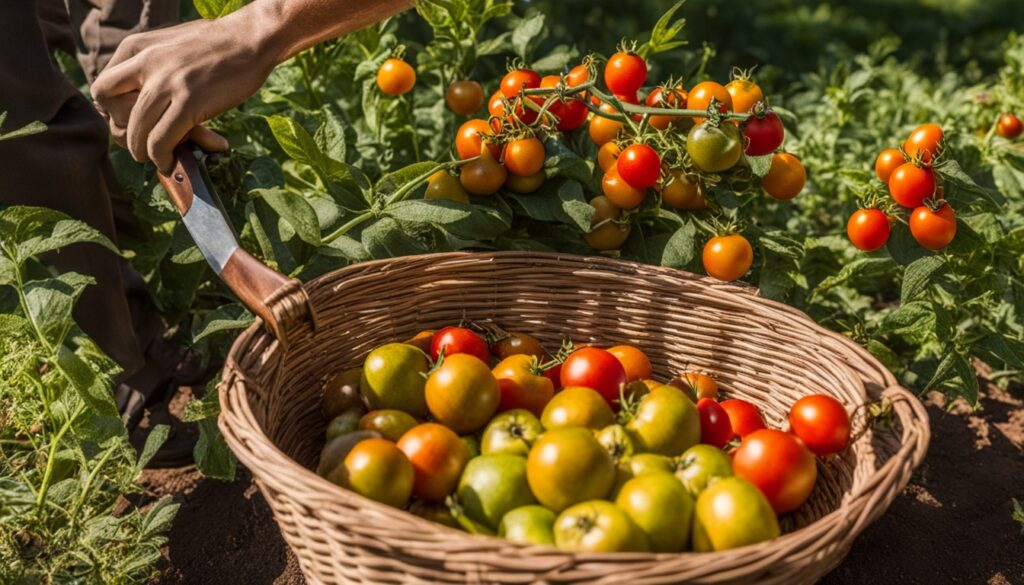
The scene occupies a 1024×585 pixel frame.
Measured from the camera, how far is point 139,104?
163 cm

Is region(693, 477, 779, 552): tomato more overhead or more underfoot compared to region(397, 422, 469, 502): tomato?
more overhead

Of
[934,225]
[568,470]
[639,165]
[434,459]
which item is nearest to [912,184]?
[934,225]

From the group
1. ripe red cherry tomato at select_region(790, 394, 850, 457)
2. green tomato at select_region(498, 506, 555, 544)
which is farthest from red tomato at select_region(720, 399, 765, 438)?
green tomato at select_region(498, 506, 555, 544)

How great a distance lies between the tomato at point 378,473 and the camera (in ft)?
4.54

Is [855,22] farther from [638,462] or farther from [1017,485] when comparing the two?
[638,462]

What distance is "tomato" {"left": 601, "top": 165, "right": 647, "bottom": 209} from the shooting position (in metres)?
1.96

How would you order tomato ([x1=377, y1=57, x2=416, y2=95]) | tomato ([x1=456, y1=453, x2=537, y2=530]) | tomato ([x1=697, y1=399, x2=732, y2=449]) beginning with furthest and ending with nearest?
tomato ([x1=377, y1=57, x2=416, y2=95]) < tomato ([x1=697, y1=399, x2=732, y2=449]) < tomato ([x1=456, y1=453, x2=537, y2=530])

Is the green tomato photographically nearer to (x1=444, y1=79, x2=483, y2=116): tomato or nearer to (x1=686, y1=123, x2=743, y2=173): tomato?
(x1=686, y1=123, x2=743, y2=173): tomato

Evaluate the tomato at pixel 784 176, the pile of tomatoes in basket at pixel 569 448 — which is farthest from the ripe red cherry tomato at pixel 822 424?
the tomato at pixel 784 176

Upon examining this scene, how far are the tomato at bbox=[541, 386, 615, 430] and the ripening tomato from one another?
0.50 m

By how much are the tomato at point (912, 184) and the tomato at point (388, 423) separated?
104cm

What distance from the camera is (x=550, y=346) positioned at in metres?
2.00

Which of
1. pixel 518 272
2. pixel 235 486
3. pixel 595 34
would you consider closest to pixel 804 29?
pixel 595 34

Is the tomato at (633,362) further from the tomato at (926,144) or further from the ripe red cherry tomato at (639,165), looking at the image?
the tomato at (926,144)
